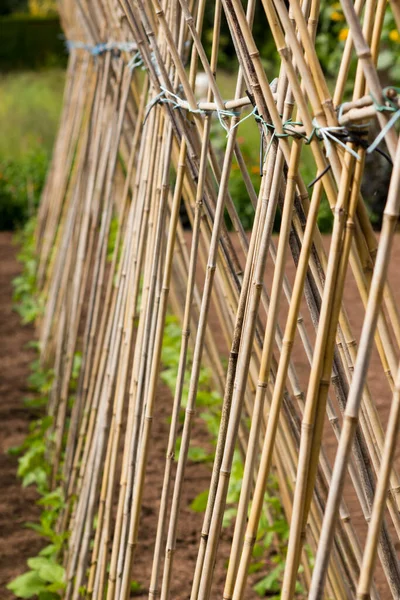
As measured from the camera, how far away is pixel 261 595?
7.32 feet

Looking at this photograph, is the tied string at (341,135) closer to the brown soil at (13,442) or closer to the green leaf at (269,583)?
the green leaf at (269,583)

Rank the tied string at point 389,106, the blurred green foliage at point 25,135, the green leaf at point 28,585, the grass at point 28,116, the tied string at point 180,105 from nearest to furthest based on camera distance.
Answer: the tied string at point 389,106 → the tied string at point 180,105 → the green leaf at point 28,585 → the blurred green foliage at point 25,135 → the grass at point 28,116

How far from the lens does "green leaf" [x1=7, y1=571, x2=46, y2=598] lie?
2.15 metres

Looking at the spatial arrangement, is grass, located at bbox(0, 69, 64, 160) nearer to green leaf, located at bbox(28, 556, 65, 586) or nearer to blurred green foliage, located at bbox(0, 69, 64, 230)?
blurred green foliage, located at bbox(0, 69, 64, 230)

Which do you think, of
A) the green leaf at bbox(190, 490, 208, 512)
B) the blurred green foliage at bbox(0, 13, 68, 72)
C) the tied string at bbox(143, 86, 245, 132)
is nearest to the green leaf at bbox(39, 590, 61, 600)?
the green leaf at bbox(190, 490, 208, 512)

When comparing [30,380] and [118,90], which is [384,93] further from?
[30,380]

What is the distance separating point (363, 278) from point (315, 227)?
9cm

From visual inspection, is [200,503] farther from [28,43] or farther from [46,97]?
[28,43]

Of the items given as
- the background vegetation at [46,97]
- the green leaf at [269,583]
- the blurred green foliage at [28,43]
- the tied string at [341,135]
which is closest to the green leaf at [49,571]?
the green leaf at [269,583]

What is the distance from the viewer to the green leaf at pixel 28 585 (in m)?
2.15

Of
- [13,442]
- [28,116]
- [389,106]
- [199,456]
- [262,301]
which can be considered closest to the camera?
[389,106]

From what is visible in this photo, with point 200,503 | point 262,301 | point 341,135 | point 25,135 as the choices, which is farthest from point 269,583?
point 25,135

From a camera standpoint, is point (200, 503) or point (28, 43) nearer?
point (200, 503)

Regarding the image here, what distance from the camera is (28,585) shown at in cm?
218
